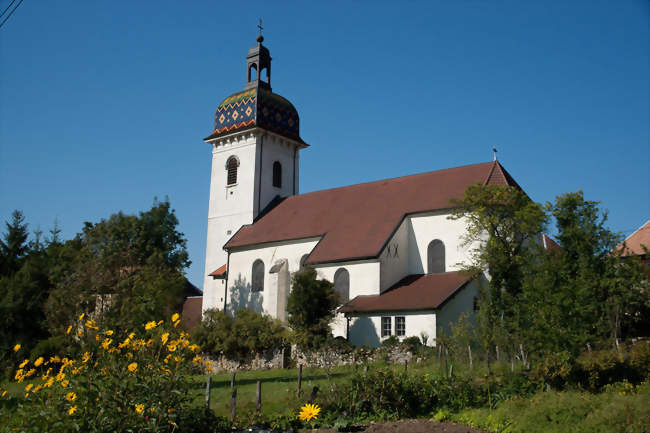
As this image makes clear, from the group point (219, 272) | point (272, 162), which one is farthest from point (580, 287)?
point (272, 162)

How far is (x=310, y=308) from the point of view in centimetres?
2789

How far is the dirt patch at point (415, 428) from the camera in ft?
35.3

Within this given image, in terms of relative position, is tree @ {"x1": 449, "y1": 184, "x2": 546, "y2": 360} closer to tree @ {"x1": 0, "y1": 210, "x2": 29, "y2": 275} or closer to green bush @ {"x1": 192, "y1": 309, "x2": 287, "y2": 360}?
green bush @ {"x1": 192, "y1": 309, "x2": 287, "y2": 360}

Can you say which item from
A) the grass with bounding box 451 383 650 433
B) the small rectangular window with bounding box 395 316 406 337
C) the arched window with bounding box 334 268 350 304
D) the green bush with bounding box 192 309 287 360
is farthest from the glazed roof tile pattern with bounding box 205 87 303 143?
the grass with bounding box 451 383 650 433

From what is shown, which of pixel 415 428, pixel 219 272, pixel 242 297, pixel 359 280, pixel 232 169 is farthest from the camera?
pixel 232 169

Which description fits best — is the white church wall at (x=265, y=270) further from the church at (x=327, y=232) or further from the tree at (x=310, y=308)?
the tree at (x=310, y=308)

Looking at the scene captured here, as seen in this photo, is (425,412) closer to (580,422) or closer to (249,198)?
(580,422)

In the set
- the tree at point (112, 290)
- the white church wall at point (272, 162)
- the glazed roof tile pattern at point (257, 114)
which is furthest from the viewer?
the glazed roof tile pattern at point (257, 114)

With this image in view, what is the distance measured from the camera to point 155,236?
4831cm

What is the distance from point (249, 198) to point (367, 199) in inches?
379

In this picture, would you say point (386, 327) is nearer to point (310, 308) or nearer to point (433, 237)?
point (310, 308)

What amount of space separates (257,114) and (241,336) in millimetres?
18379

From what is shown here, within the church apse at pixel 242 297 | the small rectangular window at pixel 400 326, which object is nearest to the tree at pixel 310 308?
the small rectangular window at pixel 400 326

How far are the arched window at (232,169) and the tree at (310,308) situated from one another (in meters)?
16.4
